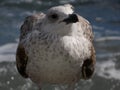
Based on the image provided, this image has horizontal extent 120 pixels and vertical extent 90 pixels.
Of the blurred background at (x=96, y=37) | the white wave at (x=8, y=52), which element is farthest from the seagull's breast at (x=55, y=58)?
the white wave at (x=8, y=52)

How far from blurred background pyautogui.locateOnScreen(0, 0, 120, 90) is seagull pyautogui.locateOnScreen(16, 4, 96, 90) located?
6.07ft

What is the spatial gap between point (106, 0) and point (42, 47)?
5.95m

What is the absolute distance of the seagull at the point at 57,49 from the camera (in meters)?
6.39

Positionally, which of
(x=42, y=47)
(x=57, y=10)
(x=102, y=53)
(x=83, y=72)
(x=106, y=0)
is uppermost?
(x=57, y=10)

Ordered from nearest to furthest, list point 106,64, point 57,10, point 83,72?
point 57,10 < point 83,72 < point 106,64

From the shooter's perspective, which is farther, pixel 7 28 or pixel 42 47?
pixel 7 28

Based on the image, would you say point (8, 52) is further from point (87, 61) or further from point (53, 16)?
point (53, 16)

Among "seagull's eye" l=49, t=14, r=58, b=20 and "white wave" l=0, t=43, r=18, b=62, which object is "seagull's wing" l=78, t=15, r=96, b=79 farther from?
"white wave" l=0, t=43, r=18, b=62

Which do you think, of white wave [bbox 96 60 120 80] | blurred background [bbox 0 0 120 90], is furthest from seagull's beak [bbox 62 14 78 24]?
white wave [bbox 96 60 120 80]

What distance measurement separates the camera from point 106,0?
12297mm

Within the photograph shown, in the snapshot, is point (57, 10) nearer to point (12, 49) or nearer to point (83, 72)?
point (83, 72)

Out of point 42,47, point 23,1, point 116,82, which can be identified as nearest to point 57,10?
point 42,47

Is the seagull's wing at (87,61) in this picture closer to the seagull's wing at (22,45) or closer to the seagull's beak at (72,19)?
the seagull's wing at (22,45)

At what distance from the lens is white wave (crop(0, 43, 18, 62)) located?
9523 mm
